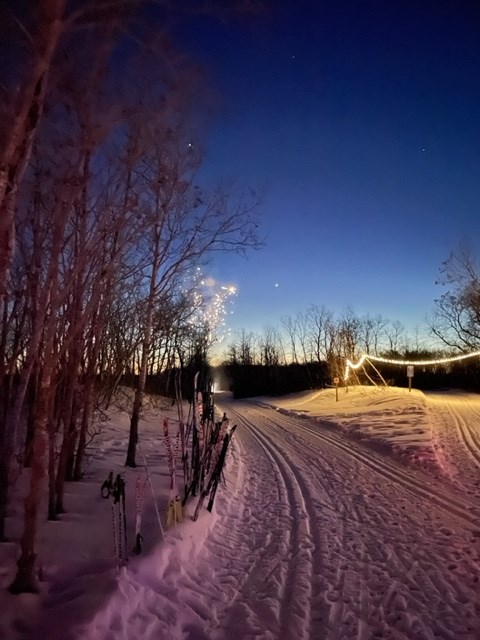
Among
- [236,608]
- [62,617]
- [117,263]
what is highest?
[117,263]

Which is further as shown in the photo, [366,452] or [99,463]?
[366,452]

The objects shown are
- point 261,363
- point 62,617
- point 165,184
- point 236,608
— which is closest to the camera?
point 62,617

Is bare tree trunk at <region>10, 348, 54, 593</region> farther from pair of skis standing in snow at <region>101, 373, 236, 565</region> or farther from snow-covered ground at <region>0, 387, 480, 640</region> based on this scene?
pair of skis standing in snow at <region>101, 373, 236, 565</region>

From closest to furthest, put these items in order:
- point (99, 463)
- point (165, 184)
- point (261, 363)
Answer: point (165, 184), point (99, 463), point (261, 363)

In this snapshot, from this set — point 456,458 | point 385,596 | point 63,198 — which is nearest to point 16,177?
point 63,198

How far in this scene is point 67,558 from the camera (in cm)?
481

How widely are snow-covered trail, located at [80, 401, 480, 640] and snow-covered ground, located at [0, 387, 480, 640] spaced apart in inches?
0.7

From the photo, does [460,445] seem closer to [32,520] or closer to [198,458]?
[198,458]

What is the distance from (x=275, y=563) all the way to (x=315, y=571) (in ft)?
1.70

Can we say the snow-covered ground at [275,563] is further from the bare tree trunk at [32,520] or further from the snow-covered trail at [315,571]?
the bare tree trunk at [32,520]

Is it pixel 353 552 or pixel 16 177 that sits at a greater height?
pixel 16 177

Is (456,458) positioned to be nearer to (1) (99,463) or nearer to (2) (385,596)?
(2) (385,596)

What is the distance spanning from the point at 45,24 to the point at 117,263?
3463 mm

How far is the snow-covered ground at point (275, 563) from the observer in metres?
3.86
